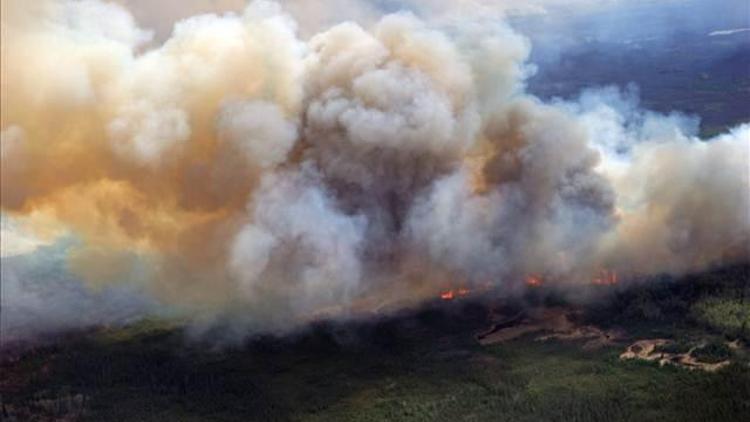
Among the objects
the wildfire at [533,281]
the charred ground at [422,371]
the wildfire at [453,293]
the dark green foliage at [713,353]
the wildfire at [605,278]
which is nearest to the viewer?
the charred ground at [422,371]

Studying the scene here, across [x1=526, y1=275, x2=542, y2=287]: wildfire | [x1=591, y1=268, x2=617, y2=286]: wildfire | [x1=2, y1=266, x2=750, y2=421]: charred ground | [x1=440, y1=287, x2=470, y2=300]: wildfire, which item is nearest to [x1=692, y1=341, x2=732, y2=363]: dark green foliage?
[x1=2, y1=266, x2=750, y2=421]: charred ground

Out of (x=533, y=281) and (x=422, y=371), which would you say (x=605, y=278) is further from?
(x=422, y=371)

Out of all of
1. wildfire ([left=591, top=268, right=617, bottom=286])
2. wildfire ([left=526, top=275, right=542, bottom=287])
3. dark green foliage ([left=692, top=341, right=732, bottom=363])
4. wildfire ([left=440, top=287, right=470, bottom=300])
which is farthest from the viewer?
wildfire ([left=526, top=275, right=542, bottom=287])

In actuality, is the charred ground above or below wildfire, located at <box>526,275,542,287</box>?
below

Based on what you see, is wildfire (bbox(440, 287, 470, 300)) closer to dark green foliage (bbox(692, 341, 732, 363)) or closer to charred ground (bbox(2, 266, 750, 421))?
charred ground (bbox(2, 266, 750, 421))

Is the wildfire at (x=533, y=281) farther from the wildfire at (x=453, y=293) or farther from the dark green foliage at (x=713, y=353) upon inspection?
the dark green foliage at (x=713, y=353)

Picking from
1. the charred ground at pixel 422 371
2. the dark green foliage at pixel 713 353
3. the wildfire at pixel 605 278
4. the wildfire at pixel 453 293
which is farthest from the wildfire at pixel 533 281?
the dark green foliage at pixel 713 353
